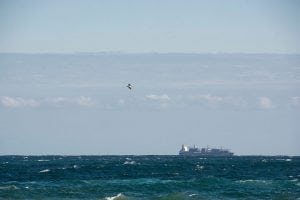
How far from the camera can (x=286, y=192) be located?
2000 inches

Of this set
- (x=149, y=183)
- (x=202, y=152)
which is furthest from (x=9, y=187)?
→ (x=202, y=152)

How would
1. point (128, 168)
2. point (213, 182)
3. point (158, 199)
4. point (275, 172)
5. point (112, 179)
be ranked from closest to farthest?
point (158, 199)
point (213, 182)
point (112, 179)
point (275, 172)
point (128, 168)

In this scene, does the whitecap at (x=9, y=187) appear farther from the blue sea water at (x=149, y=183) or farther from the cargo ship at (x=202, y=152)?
the cargo ship at (x=202, y=152)

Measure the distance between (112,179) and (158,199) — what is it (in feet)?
45.9

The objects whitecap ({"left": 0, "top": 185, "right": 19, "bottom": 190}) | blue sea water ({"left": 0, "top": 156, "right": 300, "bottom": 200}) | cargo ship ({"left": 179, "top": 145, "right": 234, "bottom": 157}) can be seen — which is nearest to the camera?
blue sea water ({"left": 0, "top": 156, "right": 300, "bottom": 200})

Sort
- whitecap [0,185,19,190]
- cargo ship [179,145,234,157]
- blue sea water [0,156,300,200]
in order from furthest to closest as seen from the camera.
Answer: cargo ship [179,145,234,157]
whitecap [0,185,19,190]
blue sea water [0,156,300,200]

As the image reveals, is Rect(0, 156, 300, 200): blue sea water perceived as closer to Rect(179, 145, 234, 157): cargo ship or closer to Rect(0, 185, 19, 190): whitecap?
Rect(0, 185, 19, 190): whitecap

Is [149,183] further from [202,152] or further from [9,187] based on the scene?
[202,152]

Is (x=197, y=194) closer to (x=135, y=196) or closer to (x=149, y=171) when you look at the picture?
(x=135, y=196)

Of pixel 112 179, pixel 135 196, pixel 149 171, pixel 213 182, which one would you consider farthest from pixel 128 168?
pixel 135 196

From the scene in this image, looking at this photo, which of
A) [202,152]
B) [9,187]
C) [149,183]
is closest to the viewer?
[9,187]

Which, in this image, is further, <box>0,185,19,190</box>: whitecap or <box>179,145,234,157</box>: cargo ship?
<box>179,145,234,157</box>: cargo ship

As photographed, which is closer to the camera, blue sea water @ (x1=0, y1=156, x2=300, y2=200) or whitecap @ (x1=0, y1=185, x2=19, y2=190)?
blue sea water @ (x1=0, y1=156, x2=300, y2=200)

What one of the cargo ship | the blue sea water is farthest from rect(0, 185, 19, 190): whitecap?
the cargo ship
